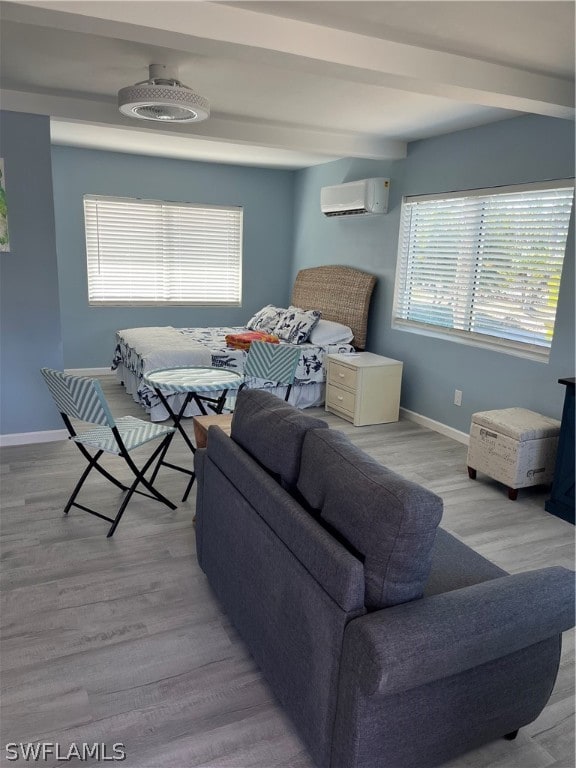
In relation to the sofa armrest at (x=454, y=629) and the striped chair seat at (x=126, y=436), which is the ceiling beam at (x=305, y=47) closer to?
the striped chair seat at (x=126, y=436)

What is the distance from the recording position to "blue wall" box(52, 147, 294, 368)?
581 centimetres

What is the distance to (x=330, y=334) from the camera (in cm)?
529

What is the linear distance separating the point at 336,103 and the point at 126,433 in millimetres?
2578

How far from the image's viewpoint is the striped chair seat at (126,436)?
2.77 metres

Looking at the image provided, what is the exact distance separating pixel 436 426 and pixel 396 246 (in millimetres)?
1699

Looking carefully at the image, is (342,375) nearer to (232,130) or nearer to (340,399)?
(340,399)

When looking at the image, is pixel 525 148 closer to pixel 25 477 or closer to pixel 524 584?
pixel 524 584

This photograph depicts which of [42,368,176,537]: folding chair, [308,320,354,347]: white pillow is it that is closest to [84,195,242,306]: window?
[308,320,354,347]: white pillow

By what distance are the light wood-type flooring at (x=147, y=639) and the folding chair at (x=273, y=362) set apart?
92cm

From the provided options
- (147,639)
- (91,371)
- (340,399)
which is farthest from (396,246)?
(147,639)

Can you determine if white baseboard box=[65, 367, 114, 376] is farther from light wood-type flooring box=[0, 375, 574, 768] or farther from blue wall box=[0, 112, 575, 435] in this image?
light wood-type flooring box=[0, 375, 574, 768]

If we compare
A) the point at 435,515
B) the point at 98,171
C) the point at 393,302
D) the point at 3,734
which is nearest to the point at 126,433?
the point at 3,734

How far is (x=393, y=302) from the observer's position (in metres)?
5.10

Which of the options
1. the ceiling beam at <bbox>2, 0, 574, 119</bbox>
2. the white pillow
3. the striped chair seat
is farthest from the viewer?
the white pillow
